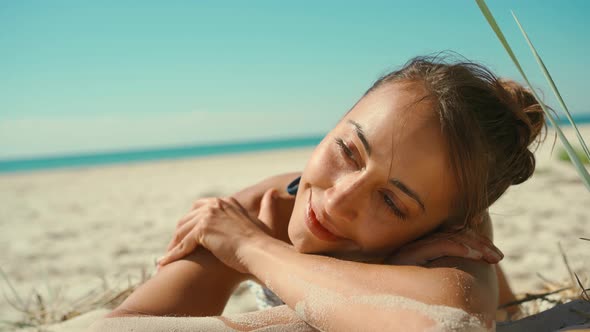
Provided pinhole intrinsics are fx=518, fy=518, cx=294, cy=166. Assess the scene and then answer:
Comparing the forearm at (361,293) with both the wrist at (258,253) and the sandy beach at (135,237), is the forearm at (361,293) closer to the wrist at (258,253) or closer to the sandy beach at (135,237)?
Answer: the wrist at (258,253)

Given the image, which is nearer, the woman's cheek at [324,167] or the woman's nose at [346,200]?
the woman's nose at [346,200]

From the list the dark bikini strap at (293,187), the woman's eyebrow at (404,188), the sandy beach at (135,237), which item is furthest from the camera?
the sandy beach at (135,237)

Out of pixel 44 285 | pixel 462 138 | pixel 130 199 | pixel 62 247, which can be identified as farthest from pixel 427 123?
pixel 130 199

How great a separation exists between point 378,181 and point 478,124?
1.32ft

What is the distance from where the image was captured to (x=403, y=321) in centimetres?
113

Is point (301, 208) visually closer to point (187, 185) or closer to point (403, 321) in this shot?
point (403, 321)

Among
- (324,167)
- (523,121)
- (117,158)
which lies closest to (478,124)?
(523,121)

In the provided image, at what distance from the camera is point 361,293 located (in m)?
1.23

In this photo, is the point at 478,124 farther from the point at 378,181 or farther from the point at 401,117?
the point at 378,181

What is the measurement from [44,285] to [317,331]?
3.12 meters

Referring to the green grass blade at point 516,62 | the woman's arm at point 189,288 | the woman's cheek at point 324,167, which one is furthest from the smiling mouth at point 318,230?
the green grass blade at point 516,62

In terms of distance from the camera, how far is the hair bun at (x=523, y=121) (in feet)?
5.57

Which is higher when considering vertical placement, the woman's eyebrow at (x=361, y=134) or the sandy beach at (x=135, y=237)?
the woman's eyebrow at (x=361, y=134)

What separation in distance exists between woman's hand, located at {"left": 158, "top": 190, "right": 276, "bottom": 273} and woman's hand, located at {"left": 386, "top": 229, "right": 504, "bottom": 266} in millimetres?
469
